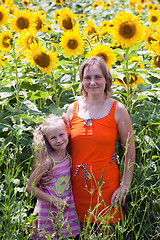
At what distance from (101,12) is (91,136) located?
647 cm

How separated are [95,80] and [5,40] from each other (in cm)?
114

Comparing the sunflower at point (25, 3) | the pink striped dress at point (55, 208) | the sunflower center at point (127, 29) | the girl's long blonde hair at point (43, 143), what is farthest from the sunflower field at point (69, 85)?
the sunflower at point (25, 3)

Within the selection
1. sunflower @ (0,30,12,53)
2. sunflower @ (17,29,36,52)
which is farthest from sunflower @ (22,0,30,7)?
sunflower @ (17,29,36,52)

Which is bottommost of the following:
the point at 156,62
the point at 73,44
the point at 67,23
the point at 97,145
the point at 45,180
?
the point at 45,180

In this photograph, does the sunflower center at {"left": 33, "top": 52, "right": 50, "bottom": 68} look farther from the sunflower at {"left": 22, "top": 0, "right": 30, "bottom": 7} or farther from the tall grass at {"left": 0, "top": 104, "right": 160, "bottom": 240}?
the sunflower at {"left": 22, "top": 0, "right": 30, "bottom": 7}

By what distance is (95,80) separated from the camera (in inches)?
87.3

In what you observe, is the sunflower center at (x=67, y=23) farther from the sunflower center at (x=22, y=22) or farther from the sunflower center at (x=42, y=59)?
the sunflower center at (x=42, y=59)

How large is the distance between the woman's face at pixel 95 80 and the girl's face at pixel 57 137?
0.29m

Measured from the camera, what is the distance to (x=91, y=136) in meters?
2.19

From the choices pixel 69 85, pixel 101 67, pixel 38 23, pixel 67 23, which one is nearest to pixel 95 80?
pixel 101 67

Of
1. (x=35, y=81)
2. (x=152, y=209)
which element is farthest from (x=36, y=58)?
(x=152, y=209)

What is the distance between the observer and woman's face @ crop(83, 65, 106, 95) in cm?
221

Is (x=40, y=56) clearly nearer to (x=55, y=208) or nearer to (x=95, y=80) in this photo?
(x=95, y=80)

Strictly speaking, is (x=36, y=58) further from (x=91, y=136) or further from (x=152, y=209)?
(x=152, y=209)
